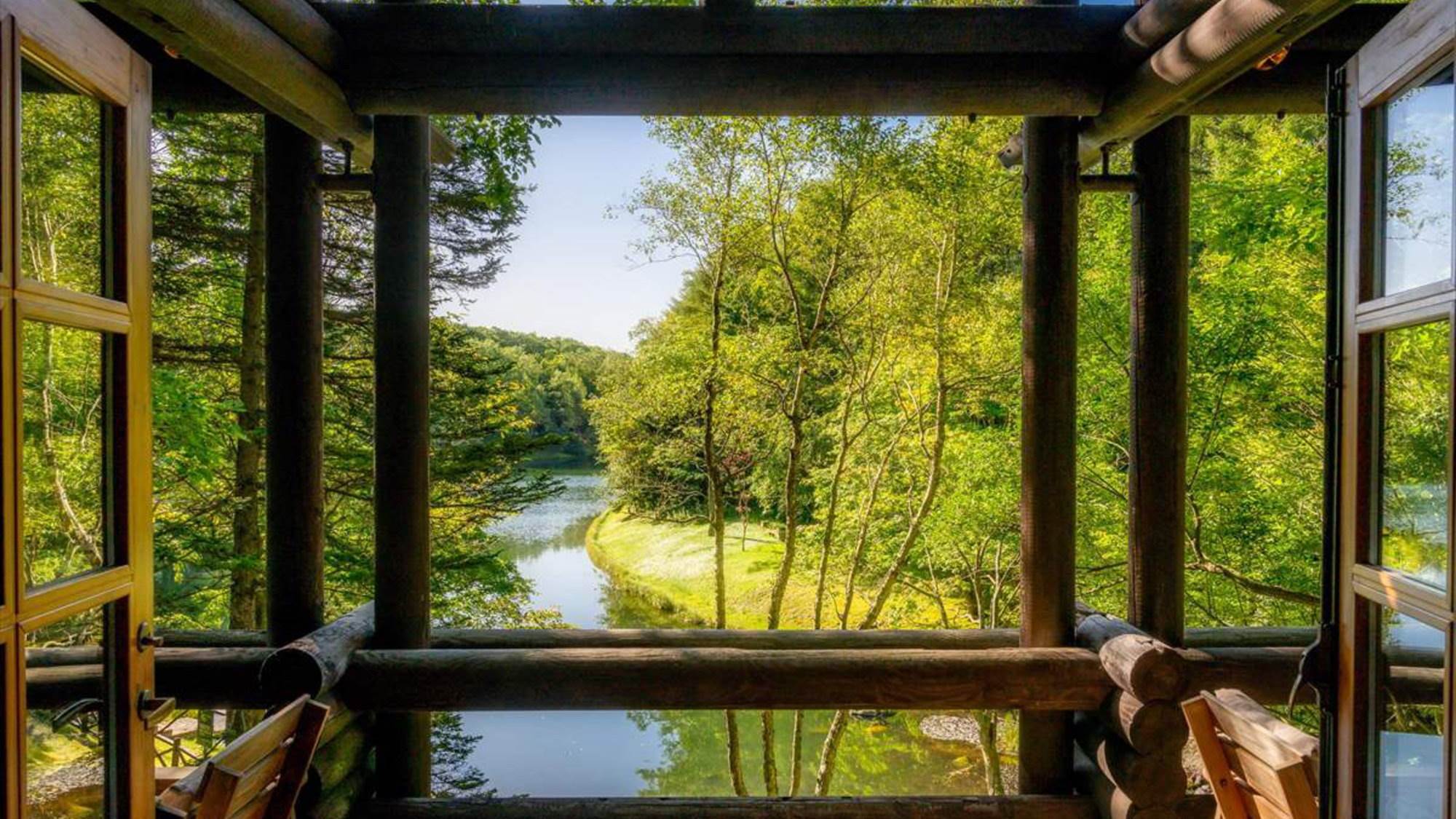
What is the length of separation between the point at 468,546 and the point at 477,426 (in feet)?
4.32

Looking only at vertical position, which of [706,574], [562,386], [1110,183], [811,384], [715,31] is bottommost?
[706,574]

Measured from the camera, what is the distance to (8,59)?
3.79 ft

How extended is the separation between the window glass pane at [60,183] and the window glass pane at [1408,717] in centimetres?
267

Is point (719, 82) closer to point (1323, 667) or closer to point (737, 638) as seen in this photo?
point (737, 638)

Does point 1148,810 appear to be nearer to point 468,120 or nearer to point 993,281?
point 468,120

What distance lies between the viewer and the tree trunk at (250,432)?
18.0ft

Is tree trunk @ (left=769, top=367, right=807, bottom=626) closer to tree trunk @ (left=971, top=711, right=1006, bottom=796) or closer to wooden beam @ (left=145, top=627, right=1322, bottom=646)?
tree trunk @ (left=971, top=711, right=1006, bottom=796)

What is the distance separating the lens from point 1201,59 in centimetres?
184

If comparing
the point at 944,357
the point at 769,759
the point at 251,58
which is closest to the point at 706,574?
the point at 769,759

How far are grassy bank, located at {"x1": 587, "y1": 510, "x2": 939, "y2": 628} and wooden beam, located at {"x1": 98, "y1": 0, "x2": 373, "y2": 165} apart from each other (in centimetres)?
643

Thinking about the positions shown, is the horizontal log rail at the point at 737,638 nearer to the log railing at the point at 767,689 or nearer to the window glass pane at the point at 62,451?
the log railing at the point at 767,689

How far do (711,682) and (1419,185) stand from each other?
2250 mm

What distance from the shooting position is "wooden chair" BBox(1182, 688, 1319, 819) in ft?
4.55

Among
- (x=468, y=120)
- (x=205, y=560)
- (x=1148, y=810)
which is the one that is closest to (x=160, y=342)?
(x=205, y=560)
